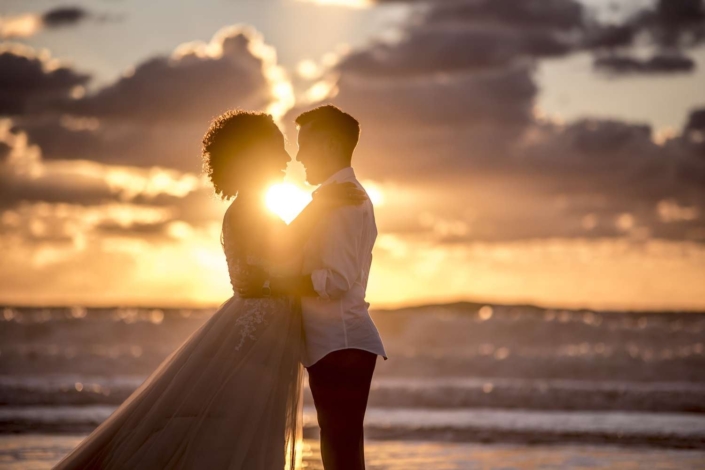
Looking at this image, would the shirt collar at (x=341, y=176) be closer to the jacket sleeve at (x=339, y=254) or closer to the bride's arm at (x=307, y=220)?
the bride's arm at (x=307, y=220)

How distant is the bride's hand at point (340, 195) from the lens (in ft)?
14.8

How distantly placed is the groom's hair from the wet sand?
15.2 ft

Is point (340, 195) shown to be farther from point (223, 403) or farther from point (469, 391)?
point (469, 391)

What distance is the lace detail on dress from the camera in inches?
184

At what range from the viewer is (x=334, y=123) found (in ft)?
15.1

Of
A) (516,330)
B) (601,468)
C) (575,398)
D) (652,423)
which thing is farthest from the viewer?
(516,330)

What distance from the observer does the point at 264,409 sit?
4629 mm

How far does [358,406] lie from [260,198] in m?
1.25

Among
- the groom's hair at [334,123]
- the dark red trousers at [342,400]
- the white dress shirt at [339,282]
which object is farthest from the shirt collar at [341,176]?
the dark red trousers at [342,400]

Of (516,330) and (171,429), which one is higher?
(516,330)

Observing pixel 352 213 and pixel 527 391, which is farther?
pixel 527 391

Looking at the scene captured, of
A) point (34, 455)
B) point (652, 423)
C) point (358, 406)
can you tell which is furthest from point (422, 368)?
point (358, 406)

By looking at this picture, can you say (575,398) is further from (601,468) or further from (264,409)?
(264,409)

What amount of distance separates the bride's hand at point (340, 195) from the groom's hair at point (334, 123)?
0.75 ft
